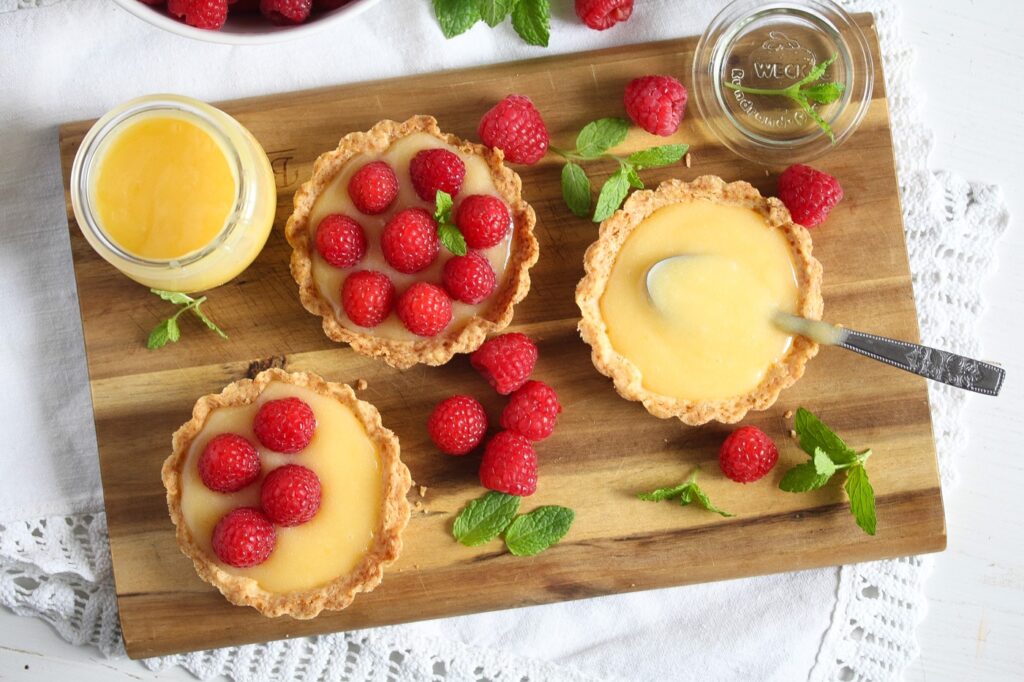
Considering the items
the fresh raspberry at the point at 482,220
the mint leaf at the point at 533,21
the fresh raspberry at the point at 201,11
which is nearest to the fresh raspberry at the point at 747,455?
the fresh raspberry at the point at 482,220

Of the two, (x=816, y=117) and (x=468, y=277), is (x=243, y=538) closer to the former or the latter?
(x=468, y=277)

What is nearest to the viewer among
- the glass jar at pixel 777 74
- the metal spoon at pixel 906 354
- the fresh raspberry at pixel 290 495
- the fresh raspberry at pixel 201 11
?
the fresh raspberry at pixel 201 11

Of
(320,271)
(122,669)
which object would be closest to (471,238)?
(320,271)

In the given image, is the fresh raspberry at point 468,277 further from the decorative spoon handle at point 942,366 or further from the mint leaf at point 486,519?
the decorative spoon handle at point 942,366

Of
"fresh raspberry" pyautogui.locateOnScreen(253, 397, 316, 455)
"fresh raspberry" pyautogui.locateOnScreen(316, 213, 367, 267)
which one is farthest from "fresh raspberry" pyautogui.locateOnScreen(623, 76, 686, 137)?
"fresh raspberry" pyautogui.locateOnScreen(253, 397, 316, 455)

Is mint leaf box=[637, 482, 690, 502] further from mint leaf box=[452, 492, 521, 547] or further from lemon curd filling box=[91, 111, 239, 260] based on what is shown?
lemon curd filling box=[91, 111, 239, 260]
